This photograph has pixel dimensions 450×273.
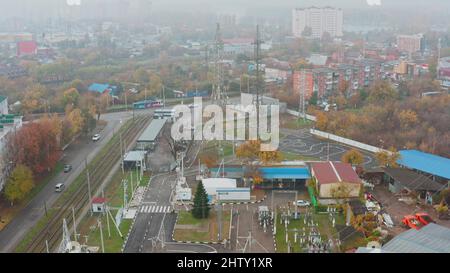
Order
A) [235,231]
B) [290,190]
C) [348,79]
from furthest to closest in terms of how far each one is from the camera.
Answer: [348,79] → [290,190] → [235,231]

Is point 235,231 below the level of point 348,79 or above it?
below

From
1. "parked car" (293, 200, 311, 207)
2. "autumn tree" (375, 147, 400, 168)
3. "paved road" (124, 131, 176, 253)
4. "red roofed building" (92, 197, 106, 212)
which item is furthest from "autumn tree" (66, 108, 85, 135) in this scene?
"autumn tree" (375, 147, 400, 168)

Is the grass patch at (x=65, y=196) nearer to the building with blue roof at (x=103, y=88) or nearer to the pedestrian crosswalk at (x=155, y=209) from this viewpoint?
the pedestrian crosswalk at (x=155, y=209)

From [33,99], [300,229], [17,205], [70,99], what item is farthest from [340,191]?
[33,99]

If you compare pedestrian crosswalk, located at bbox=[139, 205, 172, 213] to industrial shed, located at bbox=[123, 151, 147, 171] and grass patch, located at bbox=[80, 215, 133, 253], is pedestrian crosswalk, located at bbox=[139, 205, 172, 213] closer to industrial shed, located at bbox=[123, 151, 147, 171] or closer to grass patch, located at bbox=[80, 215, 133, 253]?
grass patch, located at bbox=[80, 215, 133, 253]

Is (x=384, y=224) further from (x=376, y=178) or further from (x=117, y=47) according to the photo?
(x=117, y=47)

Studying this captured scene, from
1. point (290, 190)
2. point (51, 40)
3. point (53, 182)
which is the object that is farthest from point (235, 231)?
point (51, 40)
